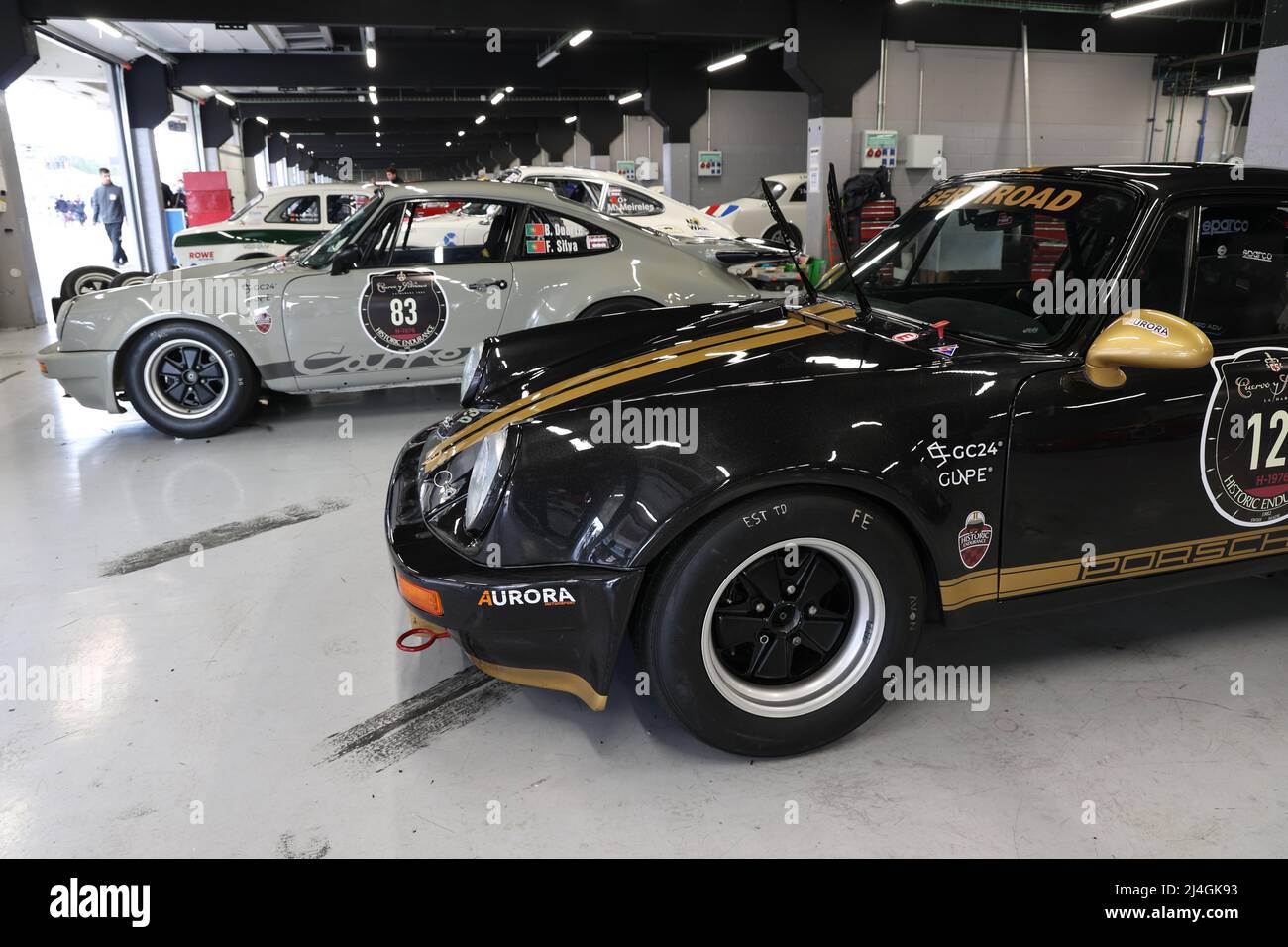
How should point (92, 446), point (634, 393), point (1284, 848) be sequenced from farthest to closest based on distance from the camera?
point (92, 446), point (634, 393), point (1284, 848)

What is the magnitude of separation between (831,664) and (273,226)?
361 inches

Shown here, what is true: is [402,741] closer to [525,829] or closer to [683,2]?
[525,829]

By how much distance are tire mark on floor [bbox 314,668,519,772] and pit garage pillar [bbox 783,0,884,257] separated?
10.3 m

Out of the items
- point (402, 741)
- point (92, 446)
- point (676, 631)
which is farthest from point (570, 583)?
point (92, 446)

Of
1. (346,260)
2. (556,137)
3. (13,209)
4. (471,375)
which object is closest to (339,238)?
(346,260)

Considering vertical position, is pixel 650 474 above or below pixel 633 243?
below

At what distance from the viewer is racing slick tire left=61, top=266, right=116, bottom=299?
8367 millimetres

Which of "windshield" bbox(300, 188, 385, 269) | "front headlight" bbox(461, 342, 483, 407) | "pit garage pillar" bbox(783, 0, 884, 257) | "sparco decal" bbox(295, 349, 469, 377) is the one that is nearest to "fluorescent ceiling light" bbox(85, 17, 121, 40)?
"pit garage pillar" bbox(783, 0, 884, 257)

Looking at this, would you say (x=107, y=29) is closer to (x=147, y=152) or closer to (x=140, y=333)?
(x=147, y=152)

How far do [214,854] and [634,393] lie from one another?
1330mm

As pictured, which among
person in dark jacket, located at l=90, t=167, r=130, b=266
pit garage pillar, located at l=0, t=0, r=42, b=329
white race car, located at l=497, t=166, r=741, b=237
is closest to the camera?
white race car, located at l=497, t=166, r=741, b=237

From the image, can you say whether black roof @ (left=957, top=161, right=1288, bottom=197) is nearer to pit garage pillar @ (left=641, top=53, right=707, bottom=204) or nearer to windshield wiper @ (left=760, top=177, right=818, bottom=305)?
windshield wiper @ (left=760, top=177, right=818, bottom=305)

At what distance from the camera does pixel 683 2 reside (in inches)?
464

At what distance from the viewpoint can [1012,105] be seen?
13.8 meters
